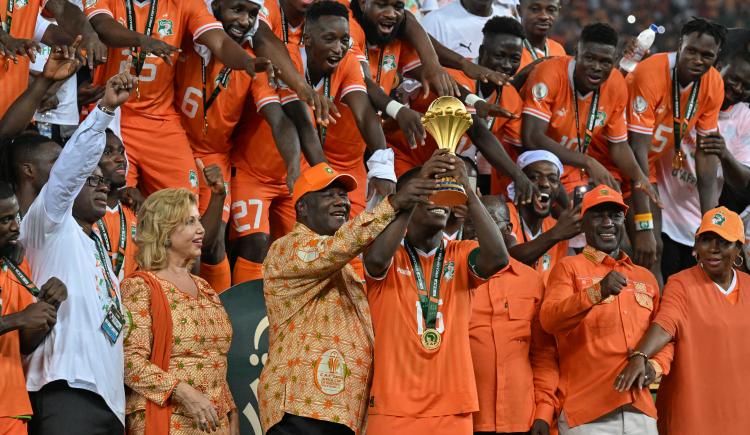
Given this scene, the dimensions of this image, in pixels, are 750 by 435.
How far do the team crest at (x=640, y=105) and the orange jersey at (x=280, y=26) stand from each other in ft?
8.79

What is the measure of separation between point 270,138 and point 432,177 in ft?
9.79

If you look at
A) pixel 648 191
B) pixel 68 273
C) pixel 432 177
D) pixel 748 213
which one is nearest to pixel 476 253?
pixel 432 177

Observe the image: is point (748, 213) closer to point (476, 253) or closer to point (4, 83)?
point (476, 253)

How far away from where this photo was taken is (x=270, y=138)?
759 centimetres

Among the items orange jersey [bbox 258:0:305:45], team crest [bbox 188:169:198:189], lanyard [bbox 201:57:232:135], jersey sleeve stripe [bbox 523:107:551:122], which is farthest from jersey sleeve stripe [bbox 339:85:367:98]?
jersey sleeve stripe [bbox 523:107:551:122]

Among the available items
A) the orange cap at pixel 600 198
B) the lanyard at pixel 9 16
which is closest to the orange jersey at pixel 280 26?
the lanyard at pixel 9 16

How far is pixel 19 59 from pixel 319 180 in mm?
2209

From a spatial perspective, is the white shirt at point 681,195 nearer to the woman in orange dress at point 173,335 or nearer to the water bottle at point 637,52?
the water bottle at point 637,52

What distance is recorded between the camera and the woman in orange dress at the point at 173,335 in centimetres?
518

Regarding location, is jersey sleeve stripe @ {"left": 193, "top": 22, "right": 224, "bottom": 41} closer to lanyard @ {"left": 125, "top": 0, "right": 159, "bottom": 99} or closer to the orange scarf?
lanyard @ {"left": 125, "top": 0, "right": 159, "bottom": 99}

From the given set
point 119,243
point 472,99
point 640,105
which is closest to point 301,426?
point 119,243

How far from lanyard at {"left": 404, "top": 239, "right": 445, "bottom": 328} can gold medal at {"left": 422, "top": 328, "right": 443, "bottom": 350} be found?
35 mm

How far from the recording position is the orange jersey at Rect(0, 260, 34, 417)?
15.6ft

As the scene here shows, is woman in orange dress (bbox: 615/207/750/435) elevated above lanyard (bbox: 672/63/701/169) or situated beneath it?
situated beneath
